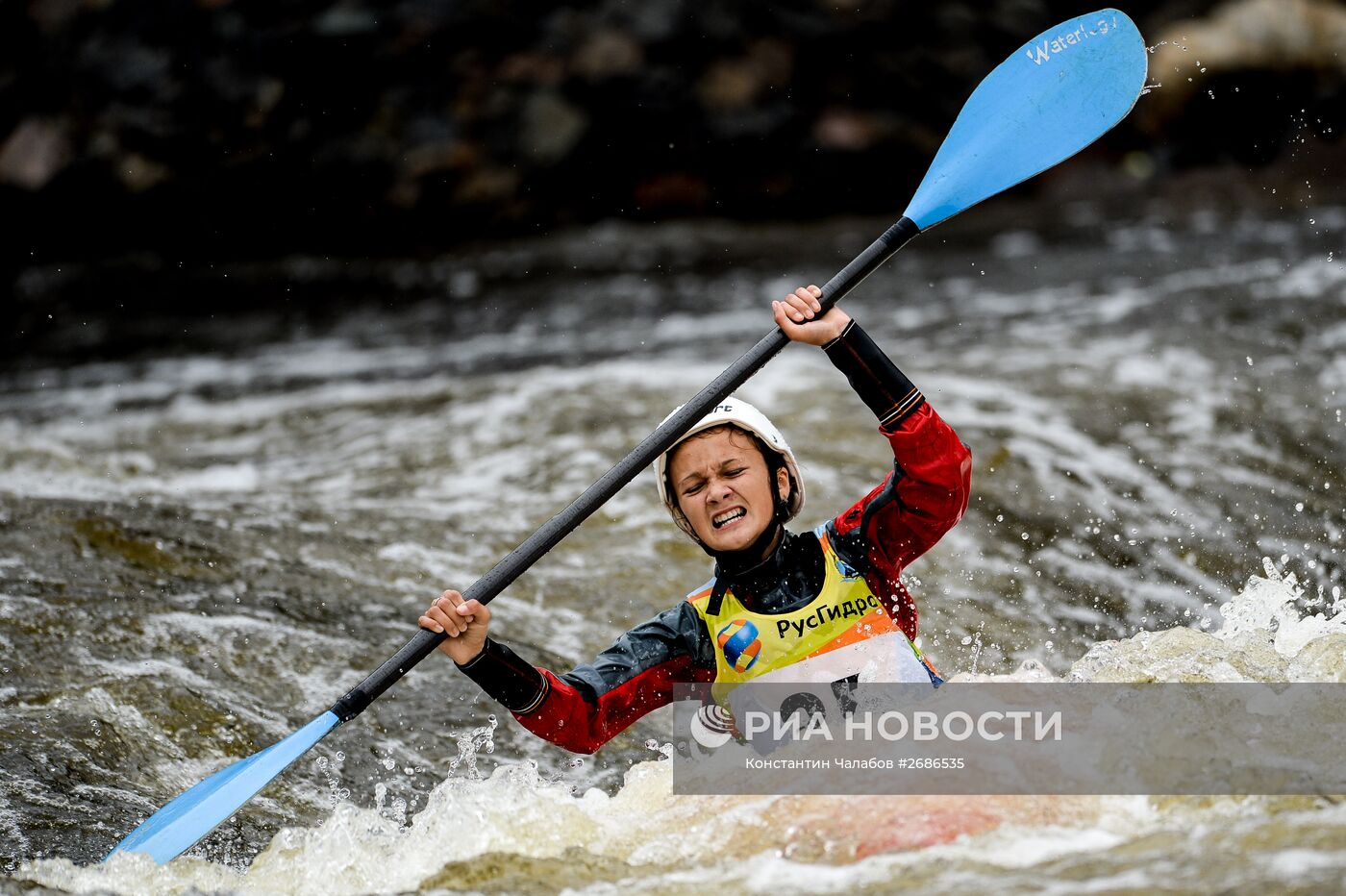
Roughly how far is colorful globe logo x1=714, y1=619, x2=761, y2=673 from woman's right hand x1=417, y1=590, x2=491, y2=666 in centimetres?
55

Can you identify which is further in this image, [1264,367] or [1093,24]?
[1264,367]

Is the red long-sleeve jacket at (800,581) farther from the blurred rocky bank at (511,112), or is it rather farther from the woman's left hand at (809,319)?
the blurred rocky bank at (511,112)

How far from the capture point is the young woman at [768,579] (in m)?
3.11

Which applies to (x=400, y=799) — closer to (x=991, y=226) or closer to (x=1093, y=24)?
(x=1093, y=24)

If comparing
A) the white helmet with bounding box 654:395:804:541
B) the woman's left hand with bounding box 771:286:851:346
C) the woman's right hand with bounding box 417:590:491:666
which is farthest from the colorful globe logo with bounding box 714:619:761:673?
the woman's left hand with bounding box 771:286:851:346

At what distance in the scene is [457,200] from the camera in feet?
44.0

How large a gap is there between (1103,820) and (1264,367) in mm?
5359

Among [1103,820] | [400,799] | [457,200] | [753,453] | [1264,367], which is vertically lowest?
[1103,820]

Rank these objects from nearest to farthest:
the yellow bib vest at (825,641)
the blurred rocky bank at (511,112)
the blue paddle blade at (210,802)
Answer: the blue paddle blade at (210,802)
the yellow bib vest at (825,641)
the blurred rocky bank at (511,112)

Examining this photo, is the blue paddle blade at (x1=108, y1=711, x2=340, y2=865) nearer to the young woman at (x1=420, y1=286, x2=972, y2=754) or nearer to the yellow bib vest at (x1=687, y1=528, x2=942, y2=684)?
the young woman at (x1=420, y1=286, x2=972, y2=754)

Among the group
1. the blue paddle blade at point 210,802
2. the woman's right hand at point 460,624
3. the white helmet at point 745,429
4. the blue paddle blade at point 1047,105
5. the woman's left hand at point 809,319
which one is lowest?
the blue paddle blade at point 210,802

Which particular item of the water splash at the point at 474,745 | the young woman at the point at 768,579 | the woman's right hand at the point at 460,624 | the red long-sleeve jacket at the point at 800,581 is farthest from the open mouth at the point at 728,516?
the water splash at the point at 474,745

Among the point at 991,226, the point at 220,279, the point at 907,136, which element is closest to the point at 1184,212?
the point at 991,226

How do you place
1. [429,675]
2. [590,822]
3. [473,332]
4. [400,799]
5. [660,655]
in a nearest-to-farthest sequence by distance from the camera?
[590,822]
[660,655]
[400,799]
[429,675]
[473,332]
